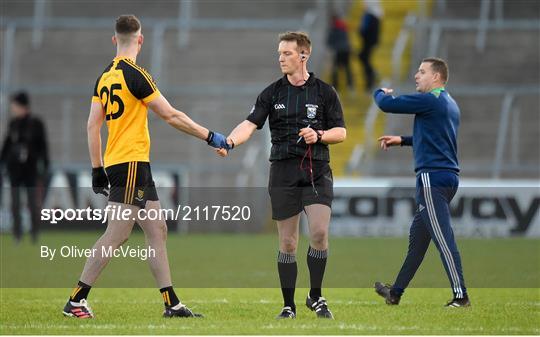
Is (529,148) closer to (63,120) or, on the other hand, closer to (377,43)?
(377,43)

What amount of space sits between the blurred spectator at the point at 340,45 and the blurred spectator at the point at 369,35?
0.37 meters

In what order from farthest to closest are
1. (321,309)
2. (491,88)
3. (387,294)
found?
(491,88), (387,294), (321,309)

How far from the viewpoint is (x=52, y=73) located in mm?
28016

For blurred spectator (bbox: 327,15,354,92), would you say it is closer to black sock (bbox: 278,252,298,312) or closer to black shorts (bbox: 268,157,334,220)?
black shorts (bbox: 268,157,334,220)

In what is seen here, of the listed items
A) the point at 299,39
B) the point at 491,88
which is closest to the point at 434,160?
the point at 299,39

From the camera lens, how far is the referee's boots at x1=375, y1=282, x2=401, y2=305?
10.5 m

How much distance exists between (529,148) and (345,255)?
23.3ft

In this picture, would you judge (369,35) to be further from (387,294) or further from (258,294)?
(387,294)

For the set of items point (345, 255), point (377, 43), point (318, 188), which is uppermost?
point (377, 43)

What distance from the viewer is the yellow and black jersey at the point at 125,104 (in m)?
9.16

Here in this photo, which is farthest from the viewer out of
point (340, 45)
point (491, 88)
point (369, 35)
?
point (369, 35)

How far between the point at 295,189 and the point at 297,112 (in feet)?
1.88

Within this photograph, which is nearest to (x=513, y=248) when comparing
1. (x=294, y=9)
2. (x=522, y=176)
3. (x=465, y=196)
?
(x=465, y=196)

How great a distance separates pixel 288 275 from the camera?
31.0 ft
